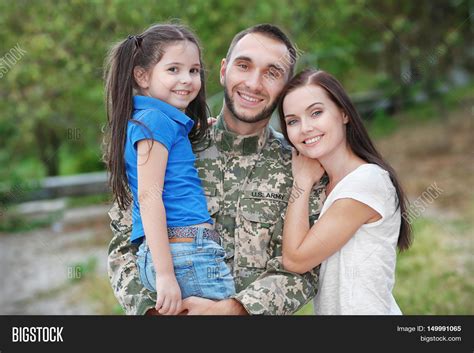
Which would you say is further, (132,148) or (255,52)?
(255,52)

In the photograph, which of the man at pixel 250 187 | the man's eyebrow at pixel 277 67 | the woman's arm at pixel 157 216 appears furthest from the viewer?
the man's eyebrow at pixel 277 67

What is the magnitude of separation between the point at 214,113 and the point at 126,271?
448 cm

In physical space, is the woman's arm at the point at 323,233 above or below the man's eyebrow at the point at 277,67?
below

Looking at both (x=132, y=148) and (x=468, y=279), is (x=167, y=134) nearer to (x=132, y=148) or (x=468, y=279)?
(x=132, y=148)

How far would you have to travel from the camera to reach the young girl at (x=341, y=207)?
2.54 metres

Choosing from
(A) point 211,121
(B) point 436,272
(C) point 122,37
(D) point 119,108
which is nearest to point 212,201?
(A) point 211,121

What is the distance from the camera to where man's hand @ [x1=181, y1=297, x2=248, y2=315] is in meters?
2.52

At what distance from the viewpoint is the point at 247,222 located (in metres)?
2.70

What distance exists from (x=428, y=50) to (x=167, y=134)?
7.87 meters

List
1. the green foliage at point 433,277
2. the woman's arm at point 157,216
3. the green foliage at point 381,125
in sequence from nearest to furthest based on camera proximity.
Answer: the woman's arm at point 157,216 < the green foliage at point 433,277 < the green foliage at point 381,125

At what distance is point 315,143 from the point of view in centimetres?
259

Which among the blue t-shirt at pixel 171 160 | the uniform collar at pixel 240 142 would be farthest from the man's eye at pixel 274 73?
the blue t-shirt at pixel 171 160

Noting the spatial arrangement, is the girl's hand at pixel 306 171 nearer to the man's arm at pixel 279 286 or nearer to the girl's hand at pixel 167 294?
the man's arm at pixel 279 286

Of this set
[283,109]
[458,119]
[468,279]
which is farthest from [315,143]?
[458,119]
